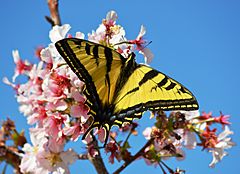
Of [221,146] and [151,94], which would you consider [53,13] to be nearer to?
[151,94]

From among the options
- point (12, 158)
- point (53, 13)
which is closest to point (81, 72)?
point (12, 158)

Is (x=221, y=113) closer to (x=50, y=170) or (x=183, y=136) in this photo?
(x=183, y=136)

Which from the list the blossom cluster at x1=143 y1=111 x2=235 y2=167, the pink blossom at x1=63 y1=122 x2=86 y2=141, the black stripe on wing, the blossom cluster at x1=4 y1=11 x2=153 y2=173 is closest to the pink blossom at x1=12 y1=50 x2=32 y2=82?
the blossom cluster at x1=4 y1=11 x2=153 y2=173

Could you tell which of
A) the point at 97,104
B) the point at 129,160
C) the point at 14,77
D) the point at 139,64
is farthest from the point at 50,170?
the point at 14,77

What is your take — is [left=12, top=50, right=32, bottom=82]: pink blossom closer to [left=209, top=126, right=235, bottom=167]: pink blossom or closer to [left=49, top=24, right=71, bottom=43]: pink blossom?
[left=49, top=24, right=71, bottom=43]: pink blossom

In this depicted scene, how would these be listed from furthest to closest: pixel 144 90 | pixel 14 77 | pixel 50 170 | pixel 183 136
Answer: pixel 14 77
pixel 183 136
pixel 50 170
pixel 144 90

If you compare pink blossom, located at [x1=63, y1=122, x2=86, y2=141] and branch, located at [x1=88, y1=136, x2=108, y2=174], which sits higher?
branch, located at [x1=88, y1=136, x2=108, y2=174]
